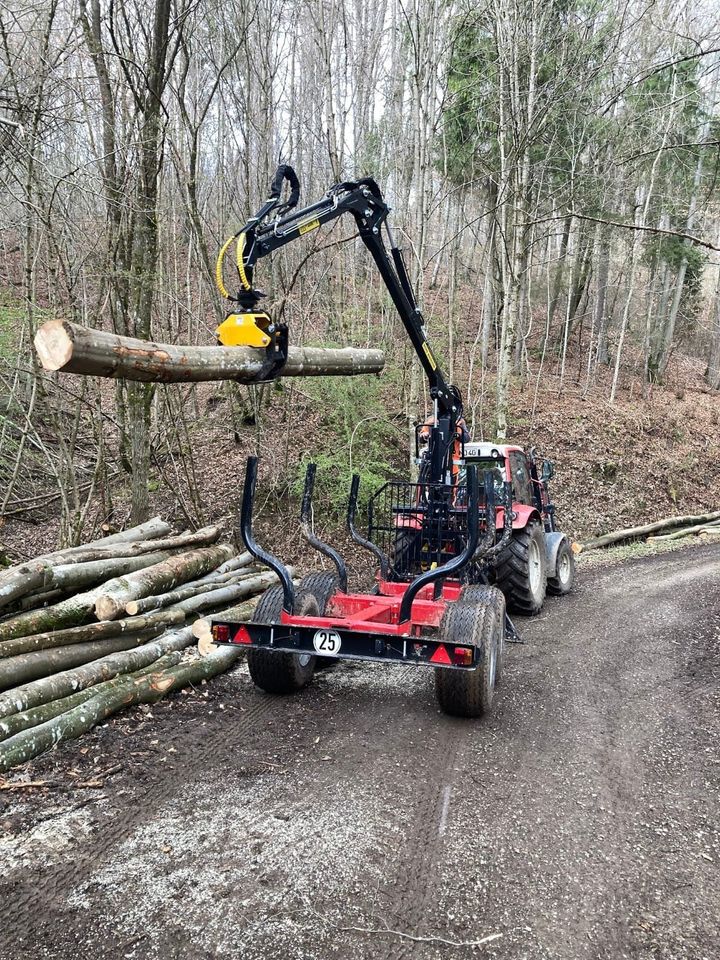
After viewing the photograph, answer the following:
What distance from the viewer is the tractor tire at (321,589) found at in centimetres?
582

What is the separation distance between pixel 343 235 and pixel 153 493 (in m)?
8.85

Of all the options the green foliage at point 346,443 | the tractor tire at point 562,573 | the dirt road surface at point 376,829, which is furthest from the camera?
the green foliage at point 346,443

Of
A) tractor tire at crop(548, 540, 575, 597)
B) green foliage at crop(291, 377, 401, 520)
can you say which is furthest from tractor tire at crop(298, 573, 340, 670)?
green foliage at crop(291, 377, 401, 520)

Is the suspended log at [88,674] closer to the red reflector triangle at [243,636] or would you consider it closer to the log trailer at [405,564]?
Result: the log trailer at [405,564]

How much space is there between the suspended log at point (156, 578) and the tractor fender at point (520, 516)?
11.1 ft

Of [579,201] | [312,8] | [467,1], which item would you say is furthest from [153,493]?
[579,201]

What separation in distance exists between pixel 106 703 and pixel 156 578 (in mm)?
1921

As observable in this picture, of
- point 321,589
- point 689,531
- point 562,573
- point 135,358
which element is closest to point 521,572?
point 562,573

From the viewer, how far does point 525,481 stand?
920 cm

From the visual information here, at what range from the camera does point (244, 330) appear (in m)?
4.51

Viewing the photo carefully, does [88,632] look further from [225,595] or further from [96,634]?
[225,595]

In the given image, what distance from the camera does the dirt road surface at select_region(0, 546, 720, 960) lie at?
109 inches

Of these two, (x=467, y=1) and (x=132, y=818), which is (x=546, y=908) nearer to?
(x=132, y=818)

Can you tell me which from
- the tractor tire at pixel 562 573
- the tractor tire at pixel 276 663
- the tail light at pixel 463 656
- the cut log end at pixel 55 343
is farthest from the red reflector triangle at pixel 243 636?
the tractor tire at pixel 562 573
